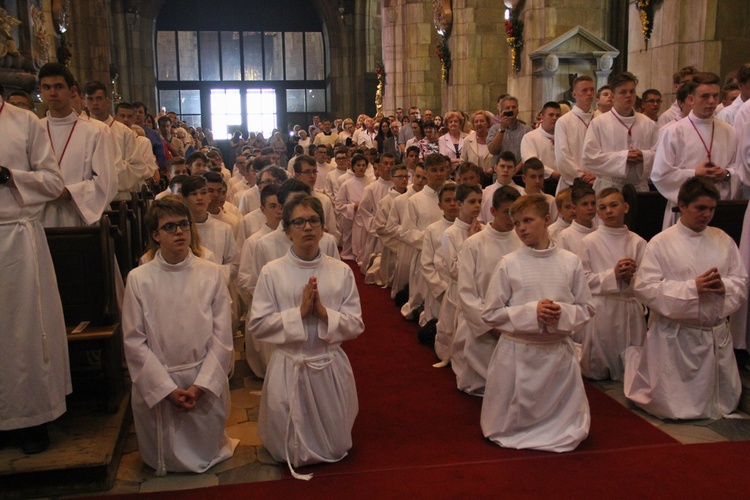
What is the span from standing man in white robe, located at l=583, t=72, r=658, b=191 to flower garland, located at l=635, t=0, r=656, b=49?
326 centimetres

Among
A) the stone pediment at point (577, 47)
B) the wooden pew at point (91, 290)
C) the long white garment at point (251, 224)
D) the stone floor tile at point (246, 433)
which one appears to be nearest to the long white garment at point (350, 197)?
the stone pediment at point (577, 47)

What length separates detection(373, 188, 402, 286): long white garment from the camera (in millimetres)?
9108

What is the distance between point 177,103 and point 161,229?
30.8m

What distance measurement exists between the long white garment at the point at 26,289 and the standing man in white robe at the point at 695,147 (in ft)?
13.7

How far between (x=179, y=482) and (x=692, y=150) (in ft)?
13.8

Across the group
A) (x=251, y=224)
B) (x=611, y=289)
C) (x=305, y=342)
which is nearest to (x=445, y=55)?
(x=251, y=224)

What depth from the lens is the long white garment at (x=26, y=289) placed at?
418 cm

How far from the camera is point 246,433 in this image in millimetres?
4992

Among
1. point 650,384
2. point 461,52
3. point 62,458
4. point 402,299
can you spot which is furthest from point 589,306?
point 461,52

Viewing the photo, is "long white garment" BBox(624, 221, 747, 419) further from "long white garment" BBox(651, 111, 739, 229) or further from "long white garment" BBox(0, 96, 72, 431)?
"long white garment" BBox(0, 96, 72, 431)

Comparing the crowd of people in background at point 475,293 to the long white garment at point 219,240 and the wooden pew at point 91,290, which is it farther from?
the wooden pew at point 91,290

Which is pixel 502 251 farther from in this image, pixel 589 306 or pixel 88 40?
pixel 88 40

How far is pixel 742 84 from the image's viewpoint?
5.77 metres

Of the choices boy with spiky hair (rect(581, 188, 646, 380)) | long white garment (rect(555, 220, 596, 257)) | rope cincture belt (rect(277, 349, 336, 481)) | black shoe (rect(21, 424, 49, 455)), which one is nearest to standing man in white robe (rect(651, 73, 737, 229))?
boy with spiky hair (rect(581, 188, 646, 380))
